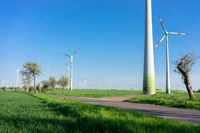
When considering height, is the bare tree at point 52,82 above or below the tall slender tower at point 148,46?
below

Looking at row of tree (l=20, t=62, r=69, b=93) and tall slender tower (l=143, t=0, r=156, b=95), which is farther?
row of tree (l=20, t=62, r=69, b=93)

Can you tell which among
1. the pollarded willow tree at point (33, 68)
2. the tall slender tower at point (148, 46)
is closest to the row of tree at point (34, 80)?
the pollarded willow tree at point (33, 68)

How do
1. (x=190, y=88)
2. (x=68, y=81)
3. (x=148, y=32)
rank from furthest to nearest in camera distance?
(x=68, y=81)
(x=148, y=32)
(x=190, y=88)

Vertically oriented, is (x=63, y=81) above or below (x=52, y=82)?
above

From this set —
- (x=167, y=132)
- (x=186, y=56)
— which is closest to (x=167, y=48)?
(x=186, y=56)

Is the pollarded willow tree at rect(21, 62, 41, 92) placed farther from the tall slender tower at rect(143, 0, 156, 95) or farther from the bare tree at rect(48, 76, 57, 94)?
the tall slender tower at rect(143, 0, 156, 95)

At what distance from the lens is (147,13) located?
171ft

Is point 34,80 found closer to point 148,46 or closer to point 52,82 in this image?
point 52,82

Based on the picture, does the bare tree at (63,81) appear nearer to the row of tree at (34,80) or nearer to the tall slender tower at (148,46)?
the row of tree at (34,80)

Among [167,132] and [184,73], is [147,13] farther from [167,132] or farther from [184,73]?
[167,132]

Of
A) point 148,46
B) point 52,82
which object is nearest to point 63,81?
point 52,82

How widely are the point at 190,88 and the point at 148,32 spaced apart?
1392cm

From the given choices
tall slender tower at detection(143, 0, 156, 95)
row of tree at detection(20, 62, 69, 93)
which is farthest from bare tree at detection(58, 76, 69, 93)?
tall slender tower at detection(143, 0, 156, 95)

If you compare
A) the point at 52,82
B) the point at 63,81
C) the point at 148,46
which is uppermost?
the point at 148,46
